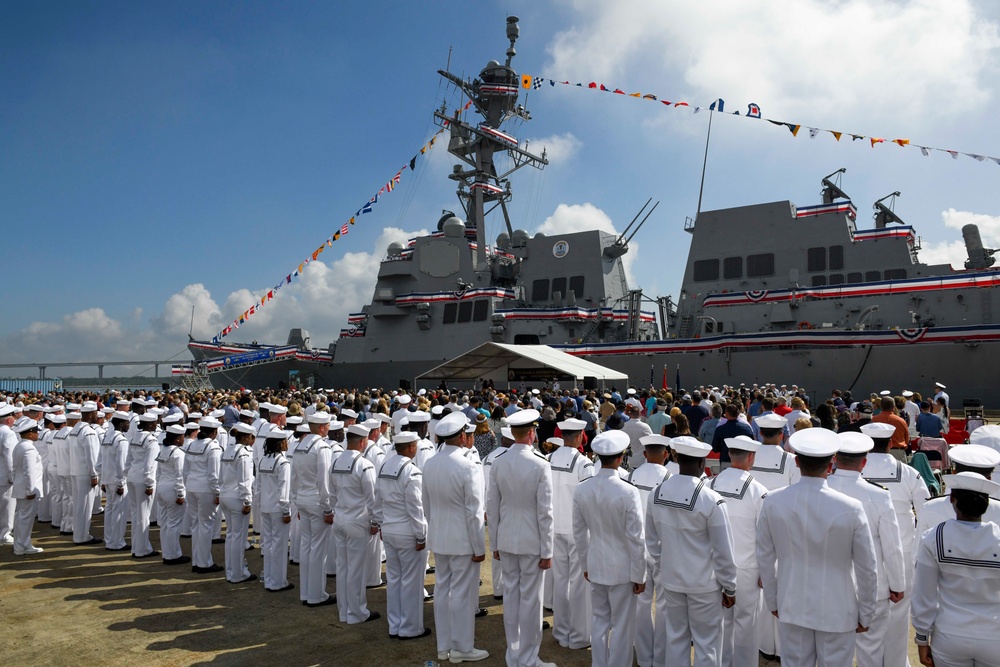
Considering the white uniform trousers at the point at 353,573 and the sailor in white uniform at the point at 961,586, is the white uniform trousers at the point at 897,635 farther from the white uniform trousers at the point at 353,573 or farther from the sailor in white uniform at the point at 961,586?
the white uniform trousers at the point at 353,573

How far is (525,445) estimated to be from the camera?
4.46 m

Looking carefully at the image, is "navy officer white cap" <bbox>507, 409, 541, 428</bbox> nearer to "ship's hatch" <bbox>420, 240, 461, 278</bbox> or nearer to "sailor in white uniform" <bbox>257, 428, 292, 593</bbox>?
"sailor in white uniform" <bbox>257, 428, 292, 593</bbox>

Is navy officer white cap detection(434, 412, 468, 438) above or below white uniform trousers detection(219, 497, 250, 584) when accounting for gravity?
above

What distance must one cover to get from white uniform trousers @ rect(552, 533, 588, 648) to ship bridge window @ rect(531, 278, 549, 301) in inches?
856

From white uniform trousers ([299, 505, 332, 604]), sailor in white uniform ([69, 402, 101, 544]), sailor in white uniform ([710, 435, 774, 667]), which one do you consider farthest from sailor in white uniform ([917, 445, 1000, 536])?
sailor in white uniform ([69, 402, 101, 544])

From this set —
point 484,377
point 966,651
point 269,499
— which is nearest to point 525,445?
point 966,651

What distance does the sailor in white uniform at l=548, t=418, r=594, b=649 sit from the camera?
4.81 meters

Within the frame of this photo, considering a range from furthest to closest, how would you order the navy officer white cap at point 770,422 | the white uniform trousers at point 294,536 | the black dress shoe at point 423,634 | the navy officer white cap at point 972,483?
1. the white uniform trousers at point 294,536
2. the black dress shoe at point 423,634
3. the navy officer white cap at point 770,422
4. the navy officer white cap at point 972,483

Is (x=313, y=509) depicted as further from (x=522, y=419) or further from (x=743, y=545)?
(x=743, y=545)

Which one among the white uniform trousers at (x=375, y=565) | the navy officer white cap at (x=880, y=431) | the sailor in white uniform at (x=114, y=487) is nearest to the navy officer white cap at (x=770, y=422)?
the navy officer white cap at (x=880, y=431)

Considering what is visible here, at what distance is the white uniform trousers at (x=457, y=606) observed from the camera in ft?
14.9

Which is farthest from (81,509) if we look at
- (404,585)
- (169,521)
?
(404,585)

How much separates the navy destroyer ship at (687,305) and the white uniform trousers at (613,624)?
14557 millimetres

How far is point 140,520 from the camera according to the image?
24.6ft
